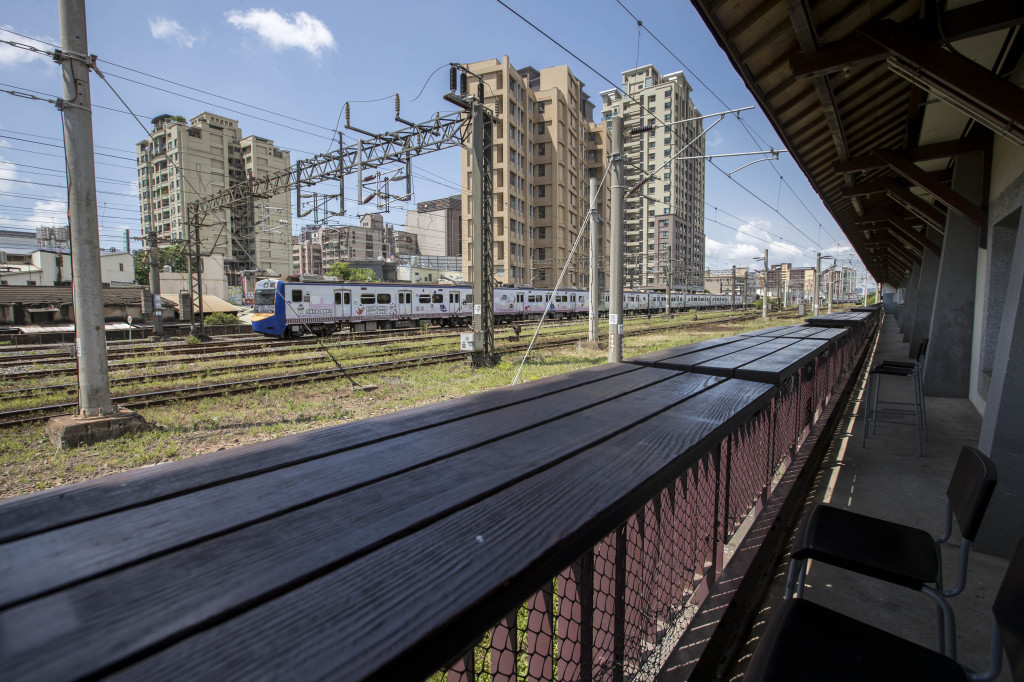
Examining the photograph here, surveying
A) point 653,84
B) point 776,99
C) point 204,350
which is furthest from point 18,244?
point 653,84

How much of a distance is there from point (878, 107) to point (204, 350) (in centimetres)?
1741

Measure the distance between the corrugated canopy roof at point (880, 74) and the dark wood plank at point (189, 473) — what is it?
3716mm

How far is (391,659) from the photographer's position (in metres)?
0.66

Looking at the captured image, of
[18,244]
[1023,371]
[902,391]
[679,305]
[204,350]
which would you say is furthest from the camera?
[18,244]

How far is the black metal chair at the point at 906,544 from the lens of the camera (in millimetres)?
1782

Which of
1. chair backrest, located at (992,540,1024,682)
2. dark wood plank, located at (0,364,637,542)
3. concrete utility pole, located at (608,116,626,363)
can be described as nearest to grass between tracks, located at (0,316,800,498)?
concrete utility pole, located at (608,116,626,363)

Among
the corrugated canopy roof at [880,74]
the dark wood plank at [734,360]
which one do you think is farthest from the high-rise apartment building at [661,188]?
the dark wood plank at [734,360]

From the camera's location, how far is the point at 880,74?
5137mm

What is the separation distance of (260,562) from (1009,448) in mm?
4335

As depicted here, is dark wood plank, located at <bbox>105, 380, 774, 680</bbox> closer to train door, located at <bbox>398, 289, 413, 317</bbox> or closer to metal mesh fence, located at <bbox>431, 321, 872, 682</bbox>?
metal mesh fence, located at <bbox>431, 321, 872, 682</bbox>

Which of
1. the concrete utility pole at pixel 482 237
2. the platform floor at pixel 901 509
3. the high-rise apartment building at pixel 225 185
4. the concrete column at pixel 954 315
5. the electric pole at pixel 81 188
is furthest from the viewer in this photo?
the high-rise apartment building at pixel 225 185

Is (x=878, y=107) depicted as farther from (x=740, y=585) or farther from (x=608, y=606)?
(x=608, y=606)

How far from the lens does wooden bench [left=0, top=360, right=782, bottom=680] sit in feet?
2.27

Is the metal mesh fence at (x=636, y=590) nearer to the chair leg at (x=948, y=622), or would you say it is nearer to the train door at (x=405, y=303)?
the chair leg at (x=948, y=622)
